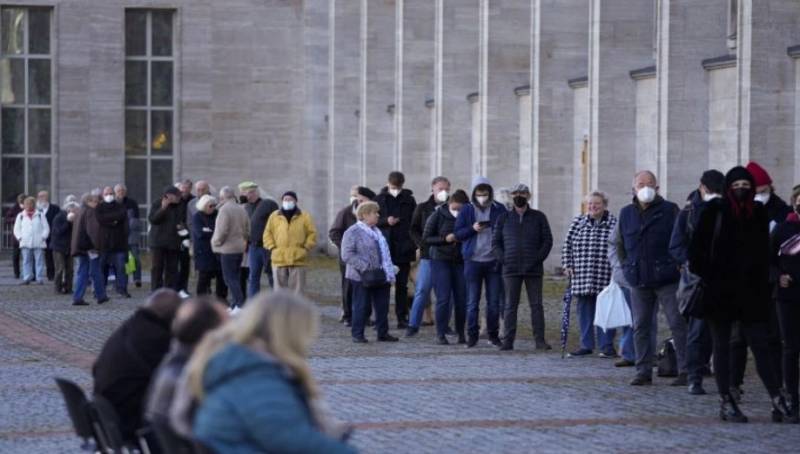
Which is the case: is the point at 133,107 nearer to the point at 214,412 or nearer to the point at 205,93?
the point at 205,93

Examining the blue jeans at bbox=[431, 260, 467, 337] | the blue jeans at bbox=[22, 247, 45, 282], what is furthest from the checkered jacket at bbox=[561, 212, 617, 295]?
the blue jeans at bbox=[22, 247, 45, 282]

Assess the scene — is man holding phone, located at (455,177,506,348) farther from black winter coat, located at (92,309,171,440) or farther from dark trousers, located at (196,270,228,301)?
black winter coat, located at (92,309,171,440)

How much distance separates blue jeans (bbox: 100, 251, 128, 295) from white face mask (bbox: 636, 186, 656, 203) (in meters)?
13.8

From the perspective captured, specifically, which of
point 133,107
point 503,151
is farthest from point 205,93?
point 503,151

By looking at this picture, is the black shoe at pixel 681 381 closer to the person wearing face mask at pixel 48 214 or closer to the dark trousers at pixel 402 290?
the dark trousers at pixel 402 290

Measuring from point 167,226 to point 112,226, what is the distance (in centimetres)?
140

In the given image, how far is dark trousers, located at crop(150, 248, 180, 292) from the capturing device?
27422 millimetres

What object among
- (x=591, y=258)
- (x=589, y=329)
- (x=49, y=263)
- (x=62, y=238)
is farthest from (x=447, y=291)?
(x=49, y=263)

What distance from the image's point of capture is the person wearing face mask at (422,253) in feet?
68.7

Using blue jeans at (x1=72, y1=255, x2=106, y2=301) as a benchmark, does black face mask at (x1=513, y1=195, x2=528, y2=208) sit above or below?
above

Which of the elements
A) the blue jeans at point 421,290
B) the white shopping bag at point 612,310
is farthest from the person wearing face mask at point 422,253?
the white shopping bag at point 612,310

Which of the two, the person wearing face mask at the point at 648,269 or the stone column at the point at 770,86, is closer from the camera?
the person wearing face mask at the point at 648,269

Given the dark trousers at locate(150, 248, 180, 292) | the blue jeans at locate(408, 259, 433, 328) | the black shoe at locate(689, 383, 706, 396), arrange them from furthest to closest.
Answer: the dark trousers at locate(150, 248, 180, 292) → the blue jeans at locate(408, 259, 433, 328) → the black shoe at locate(689, 383, 706, 396)

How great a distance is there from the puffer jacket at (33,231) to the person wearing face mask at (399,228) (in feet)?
42.2
